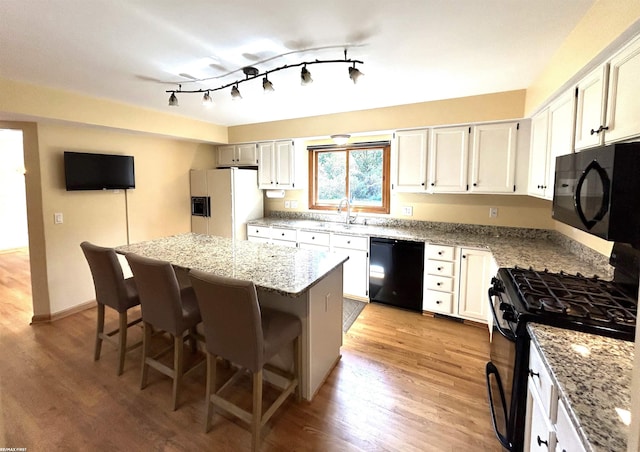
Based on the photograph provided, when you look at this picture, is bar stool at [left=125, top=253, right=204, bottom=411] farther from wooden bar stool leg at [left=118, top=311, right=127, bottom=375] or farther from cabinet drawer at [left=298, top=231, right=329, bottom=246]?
cabinet drawer at [left=298, top=231, right=329, bottom=246]

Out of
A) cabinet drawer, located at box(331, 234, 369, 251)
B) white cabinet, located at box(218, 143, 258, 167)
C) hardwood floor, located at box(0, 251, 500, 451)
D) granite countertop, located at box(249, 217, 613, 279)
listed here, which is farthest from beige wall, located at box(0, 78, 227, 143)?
cabinet drawer, located at box(331, 234, 369, 251)

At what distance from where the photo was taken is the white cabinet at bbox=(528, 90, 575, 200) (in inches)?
76.4

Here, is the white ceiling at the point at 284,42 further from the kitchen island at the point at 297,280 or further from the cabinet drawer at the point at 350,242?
the cabinet drawer at the point at 350,242

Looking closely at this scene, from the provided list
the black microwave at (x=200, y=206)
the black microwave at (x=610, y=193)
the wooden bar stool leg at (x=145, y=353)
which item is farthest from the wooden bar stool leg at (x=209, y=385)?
the black microwave at (x=200, y=206)

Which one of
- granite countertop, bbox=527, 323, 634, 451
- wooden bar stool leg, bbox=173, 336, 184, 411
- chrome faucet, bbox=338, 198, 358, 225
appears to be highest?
chrome faucet, bbox=338, 198, 358, 225

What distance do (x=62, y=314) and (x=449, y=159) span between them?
4732 mm

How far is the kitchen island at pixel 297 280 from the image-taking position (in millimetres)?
1918

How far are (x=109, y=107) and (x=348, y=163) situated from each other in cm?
298

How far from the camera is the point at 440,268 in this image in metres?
3.23

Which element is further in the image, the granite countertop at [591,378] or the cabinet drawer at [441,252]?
the cabinet drawer at [441,252]

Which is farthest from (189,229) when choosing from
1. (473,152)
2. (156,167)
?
(473,152)

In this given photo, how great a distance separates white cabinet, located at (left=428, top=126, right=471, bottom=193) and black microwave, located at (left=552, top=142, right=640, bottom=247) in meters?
1.84

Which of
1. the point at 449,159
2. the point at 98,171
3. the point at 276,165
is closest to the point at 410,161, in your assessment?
the point at 449,159

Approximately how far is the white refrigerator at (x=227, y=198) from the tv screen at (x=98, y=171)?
0.97 m
